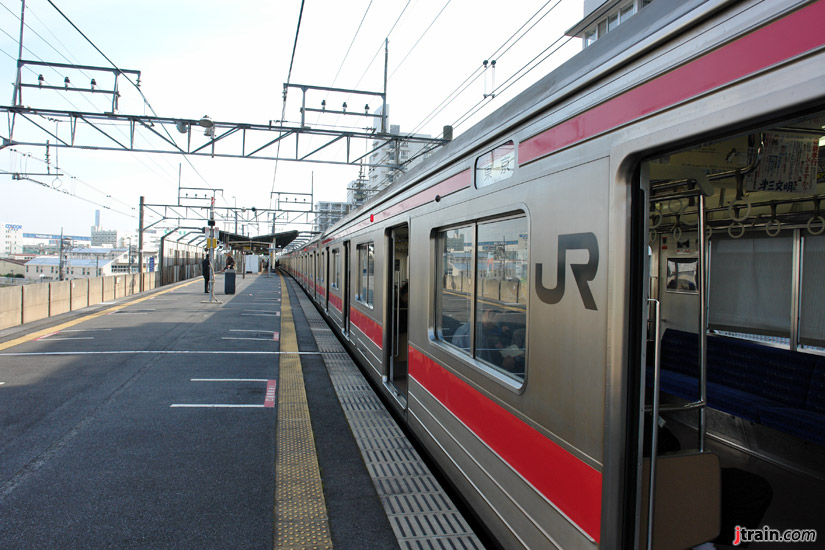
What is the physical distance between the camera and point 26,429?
438cm

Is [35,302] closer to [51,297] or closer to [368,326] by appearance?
[51,297]

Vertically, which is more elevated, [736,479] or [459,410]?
→ [459,410]

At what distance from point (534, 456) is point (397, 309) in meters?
3.80

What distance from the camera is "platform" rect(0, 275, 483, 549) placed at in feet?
9.46

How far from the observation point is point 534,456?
2232 millimetres

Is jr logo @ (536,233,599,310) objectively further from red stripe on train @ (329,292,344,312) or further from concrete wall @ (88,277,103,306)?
concrete wall @ (88,277,103,306)

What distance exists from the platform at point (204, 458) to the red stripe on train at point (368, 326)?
24.6 inches

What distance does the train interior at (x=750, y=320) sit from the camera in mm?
2408

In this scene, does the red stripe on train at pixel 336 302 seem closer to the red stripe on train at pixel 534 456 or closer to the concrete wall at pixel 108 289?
the red stripe on train at pixel 534 456

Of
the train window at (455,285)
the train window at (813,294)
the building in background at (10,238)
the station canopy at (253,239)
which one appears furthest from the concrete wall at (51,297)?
the building in background at (10,238)

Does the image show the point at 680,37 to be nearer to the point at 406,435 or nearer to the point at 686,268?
the point at 406,435

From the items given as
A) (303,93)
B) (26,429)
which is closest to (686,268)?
(26,429)

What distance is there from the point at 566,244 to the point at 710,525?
1.33m

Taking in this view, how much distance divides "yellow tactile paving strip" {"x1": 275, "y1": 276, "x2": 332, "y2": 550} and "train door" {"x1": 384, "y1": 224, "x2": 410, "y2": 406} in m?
0.99
